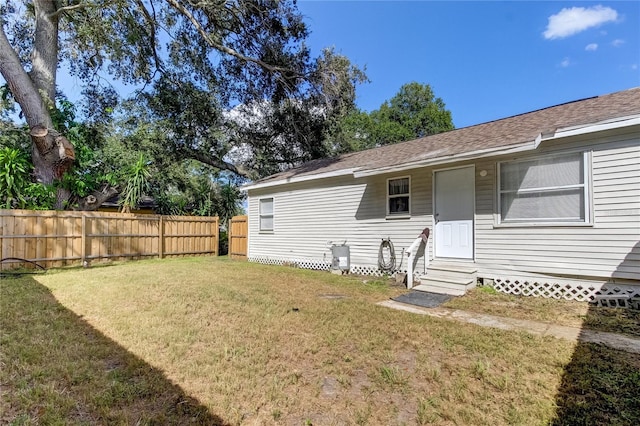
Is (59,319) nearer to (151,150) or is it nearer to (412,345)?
(412,345)

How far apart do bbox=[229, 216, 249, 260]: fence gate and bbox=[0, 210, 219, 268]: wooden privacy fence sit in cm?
86

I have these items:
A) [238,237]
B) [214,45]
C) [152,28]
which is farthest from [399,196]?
[152,28]

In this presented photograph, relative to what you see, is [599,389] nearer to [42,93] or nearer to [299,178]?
[299,178]

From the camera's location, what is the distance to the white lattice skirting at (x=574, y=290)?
5213 millimetres

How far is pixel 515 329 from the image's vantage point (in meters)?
4.23

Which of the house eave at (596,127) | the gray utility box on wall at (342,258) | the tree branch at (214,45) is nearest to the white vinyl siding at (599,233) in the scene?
the house eave at (596,127)

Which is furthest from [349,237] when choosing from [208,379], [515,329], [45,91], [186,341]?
[45,91]

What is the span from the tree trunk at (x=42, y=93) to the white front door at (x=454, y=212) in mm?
11918

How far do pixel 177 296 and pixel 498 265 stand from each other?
596 centimetres

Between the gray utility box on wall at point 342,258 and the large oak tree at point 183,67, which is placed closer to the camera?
the gray utility box on wall at point 342,258

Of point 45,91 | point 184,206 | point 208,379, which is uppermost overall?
point 45,91

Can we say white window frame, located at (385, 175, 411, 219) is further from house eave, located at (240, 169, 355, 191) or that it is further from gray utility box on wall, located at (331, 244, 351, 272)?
gray utility box on wall, located at (331, 244, 351, 272)

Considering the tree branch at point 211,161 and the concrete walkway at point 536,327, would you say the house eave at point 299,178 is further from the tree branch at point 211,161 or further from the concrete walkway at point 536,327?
the tree branch at point 211,161

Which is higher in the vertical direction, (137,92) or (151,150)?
(137,92)
